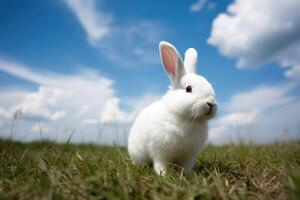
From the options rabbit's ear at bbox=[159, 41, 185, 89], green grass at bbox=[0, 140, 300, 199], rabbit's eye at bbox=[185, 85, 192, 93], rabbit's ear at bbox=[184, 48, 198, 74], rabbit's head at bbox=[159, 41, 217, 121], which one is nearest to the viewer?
green grass at bbox=[0, 140, 300, 199]

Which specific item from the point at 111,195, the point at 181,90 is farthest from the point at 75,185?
the point at 181,90

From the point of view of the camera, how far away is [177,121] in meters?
4.00

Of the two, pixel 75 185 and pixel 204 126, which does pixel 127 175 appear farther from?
pixel 204 126

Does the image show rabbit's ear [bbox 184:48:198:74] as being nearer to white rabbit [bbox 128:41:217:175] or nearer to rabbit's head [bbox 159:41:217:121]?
rabbit's head [bbox 159:41:217:121]

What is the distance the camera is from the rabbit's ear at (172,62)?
4.25m

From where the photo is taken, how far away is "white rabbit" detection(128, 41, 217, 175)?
389 centimetres

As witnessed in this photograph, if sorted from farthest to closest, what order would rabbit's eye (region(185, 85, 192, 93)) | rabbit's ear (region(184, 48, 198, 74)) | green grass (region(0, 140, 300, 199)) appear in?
rabbit's ear (region(184, 48, 198, 74)) → rabbit's eye (region(185, 85, 192, 93)) → green grass (region(0, 140, 300, 199))

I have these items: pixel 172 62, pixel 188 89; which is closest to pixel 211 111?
pixel 188 89

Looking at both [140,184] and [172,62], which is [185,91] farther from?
[140,184]

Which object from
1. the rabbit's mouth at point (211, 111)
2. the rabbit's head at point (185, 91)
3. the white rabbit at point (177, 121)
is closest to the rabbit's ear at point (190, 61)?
the rabbit's head at point (185, 91)

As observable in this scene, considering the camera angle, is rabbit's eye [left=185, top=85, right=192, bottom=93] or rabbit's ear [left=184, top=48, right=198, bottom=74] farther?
rabbit's ear [left=184, top=48, right=198, bottom=74]

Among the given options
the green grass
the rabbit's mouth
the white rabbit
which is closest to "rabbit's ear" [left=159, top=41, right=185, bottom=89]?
the white rabbit

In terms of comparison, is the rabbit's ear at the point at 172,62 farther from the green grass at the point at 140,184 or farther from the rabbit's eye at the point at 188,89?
the green grass at the point at 140,184

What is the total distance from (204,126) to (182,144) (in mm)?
415
